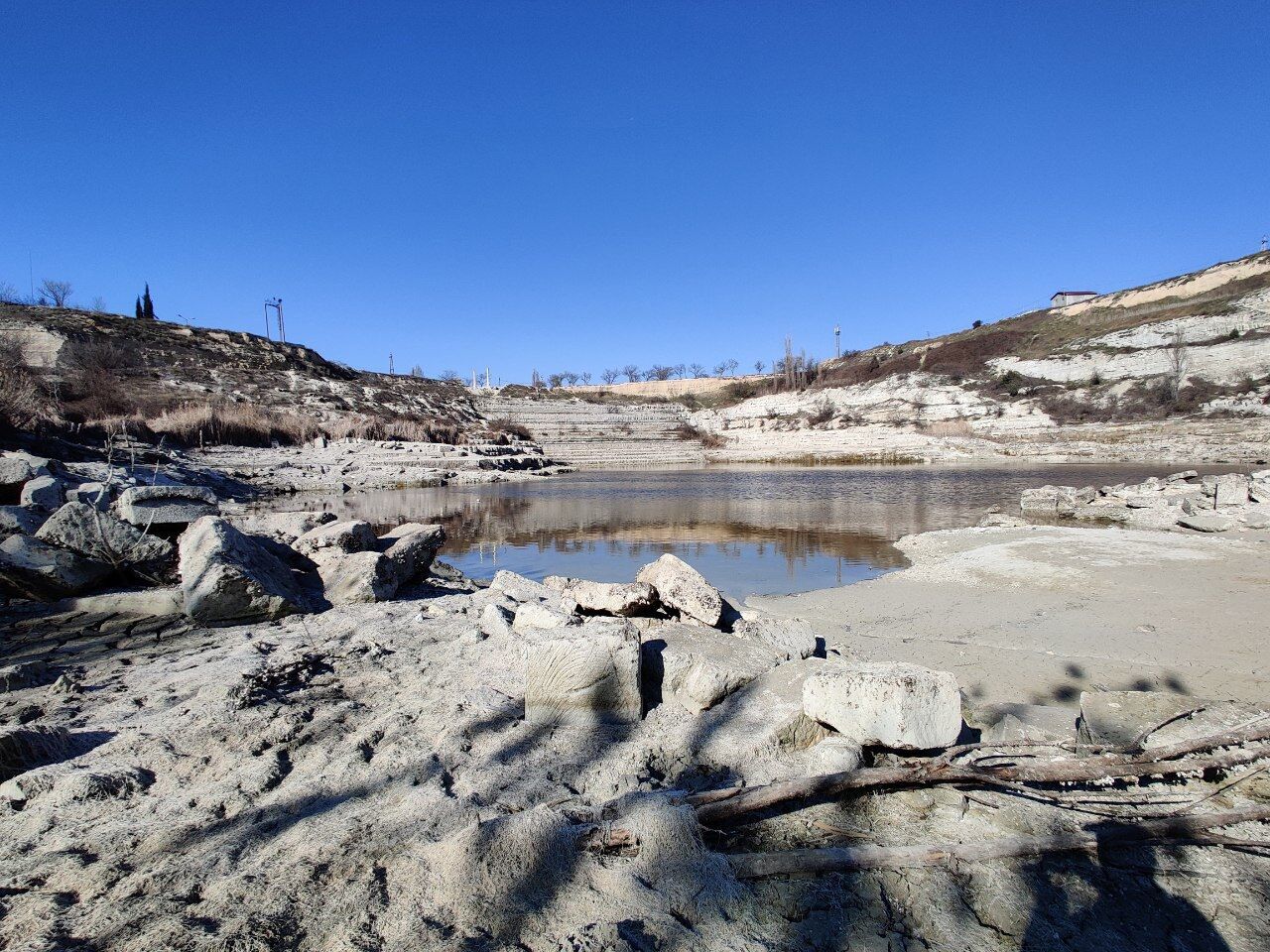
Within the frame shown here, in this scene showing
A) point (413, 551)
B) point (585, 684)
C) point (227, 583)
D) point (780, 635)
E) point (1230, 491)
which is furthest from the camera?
point (1230, 491)

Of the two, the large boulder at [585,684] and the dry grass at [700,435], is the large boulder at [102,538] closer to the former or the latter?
the large boulder at [585,684]

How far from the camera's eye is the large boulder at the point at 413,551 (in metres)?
6.33

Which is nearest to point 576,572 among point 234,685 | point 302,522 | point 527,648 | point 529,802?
point 302,522

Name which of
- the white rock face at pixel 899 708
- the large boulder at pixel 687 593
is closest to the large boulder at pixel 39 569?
the large boulder at pixel 687 593

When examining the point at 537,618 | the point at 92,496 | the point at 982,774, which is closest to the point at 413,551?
the point at 537,618

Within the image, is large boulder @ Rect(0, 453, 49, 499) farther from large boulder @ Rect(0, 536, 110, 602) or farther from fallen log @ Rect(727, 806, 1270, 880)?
fallen log @ Rect(727, 806, 1270, 880)

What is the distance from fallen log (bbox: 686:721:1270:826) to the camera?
2.28 m

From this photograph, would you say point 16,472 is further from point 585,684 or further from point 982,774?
point 982,774

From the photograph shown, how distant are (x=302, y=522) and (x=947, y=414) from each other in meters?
47.5

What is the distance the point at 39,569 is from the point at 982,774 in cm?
694

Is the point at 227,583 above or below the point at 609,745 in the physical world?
above

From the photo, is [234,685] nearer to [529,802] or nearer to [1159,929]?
[529,802]

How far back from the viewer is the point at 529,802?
2502 millimetres

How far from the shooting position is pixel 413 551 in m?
6.52
